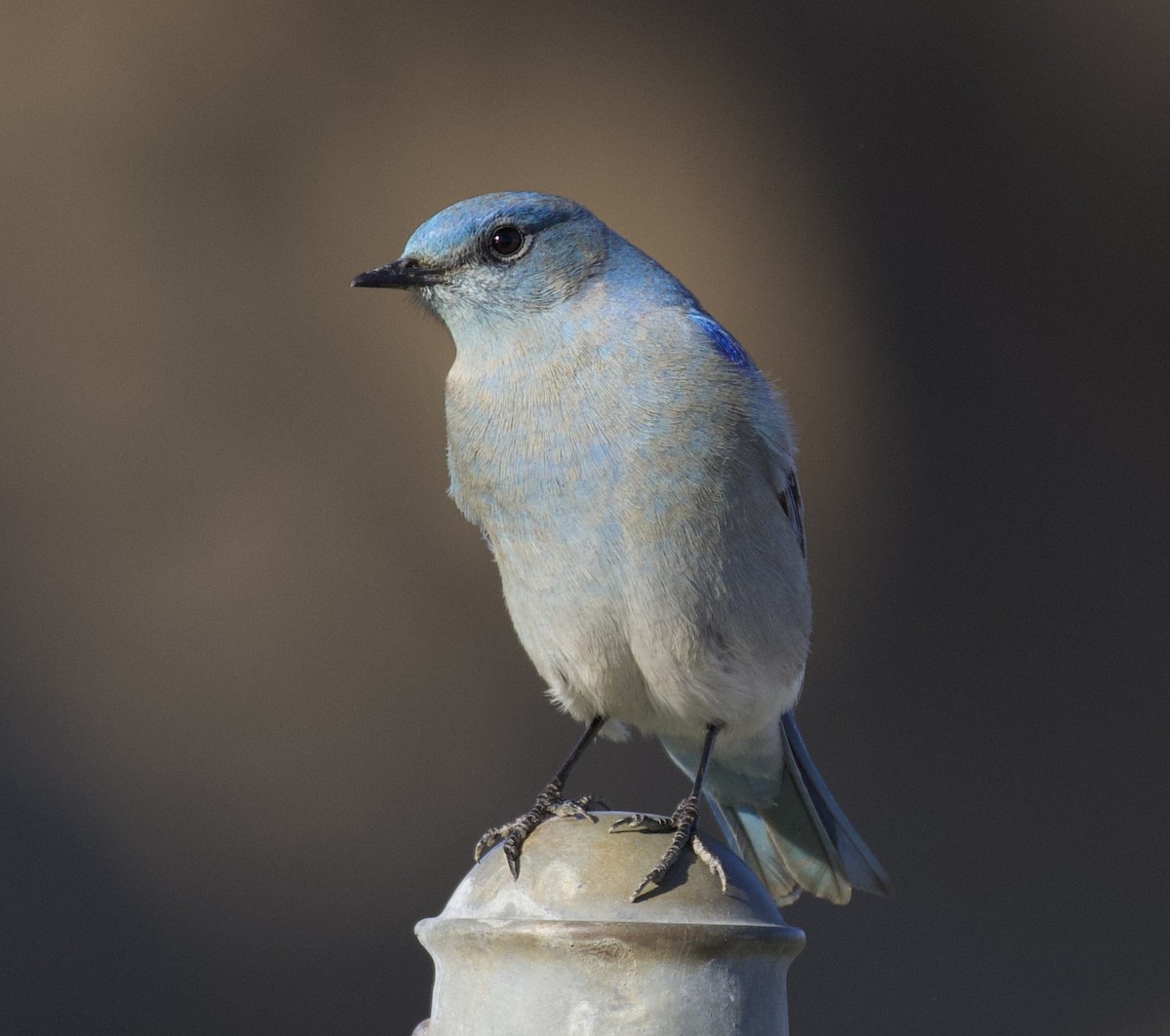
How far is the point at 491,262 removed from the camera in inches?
120

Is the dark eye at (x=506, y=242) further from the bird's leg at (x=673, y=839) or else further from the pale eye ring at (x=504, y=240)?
the bird's leg at (x=673, y=839)

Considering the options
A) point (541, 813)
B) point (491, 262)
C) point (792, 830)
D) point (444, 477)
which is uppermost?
point (491, 262)

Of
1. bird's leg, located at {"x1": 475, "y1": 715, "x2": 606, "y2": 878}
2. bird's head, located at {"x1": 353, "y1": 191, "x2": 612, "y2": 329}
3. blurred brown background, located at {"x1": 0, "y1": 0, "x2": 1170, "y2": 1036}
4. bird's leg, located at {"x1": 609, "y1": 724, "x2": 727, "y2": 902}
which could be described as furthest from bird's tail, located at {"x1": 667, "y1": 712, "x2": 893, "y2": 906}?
blurred brown background, located at {"x1": 0, "y1": 0, "x2": 1170, "y2": 1036}

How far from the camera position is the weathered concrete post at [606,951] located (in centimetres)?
189

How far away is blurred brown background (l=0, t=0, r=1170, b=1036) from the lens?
15.9 ft

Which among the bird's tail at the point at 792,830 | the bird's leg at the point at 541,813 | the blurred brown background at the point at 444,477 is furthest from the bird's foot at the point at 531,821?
the blurred brown background at the point at 444,477

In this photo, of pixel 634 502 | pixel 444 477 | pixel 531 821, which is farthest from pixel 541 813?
pixel 444 477

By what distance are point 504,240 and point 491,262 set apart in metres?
0.05

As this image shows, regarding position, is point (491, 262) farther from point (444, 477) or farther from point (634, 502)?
point (444, 477)

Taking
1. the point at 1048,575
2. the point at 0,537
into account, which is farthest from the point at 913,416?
the point at 0,537

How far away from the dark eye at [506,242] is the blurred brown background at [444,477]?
1.74 meters

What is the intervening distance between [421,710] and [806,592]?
2265 millimetres

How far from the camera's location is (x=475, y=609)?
519 cm

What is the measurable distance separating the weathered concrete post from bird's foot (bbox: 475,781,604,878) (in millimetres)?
32
